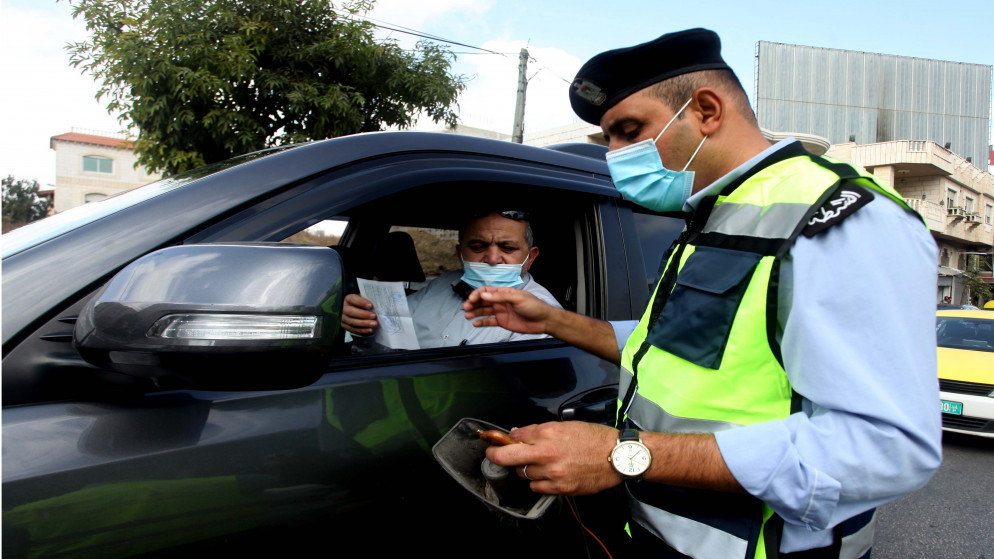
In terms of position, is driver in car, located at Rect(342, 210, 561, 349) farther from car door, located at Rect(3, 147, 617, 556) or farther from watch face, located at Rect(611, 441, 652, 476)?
watch face, located at Rect(611, 441, 652, 476)

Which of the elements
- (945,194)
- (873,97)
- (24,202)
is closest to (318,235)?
(945,194)

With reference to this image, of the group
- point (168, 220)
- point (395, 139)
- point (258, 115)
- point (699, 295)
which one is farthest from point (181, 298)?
point (258, 115)

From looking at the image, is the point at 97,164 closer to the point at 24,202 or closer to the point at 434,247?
the point at 24,202

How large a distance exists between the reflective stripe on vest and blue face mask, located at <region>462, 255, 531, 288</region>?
1005 mm

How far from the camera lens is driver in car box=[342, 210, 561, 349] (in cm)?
204

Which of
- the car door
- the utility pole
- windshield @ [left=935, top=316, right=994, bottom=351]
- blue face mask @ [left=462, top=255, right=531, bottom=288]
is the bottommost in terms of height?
windshield @ [left=935, top=316, right=994, bottom=351]

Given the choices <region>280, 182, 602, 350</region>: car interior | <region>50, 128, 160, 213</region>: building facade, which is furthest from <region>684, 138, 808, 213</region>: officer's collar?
<region>50, 128, 160, 213</region>: building facade

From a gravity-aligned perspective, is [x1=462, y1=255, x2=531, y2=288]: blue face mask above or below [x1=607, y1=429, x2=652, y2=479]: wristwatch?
above

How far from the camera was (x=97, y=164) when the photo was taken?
3653cm

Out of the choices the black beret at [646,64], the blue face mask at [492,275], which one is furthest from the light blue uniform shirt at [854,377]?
the blue face mask at [492,275]

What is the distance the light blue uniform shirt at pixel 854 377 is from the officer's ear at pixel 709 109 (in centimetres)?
41

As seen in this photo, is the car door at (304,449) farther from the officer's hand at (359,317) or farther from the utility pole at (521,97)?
the utility pole at (521,97)

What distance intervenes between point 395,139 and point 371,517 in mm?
861

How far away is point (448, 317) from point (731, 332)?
4.20 ft
